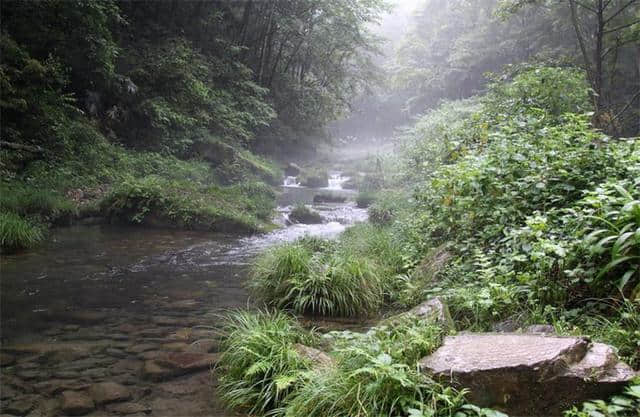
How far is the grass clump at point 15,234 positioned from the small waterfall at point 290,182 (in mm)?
13666

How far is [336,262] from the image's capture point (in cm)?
581

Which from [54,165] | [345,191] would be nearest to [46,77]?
[54,165]

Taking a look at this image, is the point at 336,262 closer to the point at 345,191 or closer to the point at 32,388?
the point at 32,388

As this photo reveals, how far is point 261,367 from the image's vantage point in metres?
3.55

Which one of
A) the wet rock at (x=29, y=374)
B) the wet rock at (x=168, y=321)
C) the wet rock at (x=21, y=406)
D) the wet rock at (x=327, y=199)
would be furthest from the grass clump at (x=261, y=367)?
the wet rock at (x=327, y=199)

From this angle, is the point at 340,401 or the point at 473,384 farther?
the point at 340,401

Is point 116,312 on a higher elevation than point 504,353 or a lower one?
lower

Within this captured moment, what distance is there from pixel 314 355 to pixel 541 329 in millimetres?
1812

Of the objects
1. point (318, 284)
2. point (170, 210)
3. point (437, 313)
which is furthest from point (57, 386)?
point (170, 210)

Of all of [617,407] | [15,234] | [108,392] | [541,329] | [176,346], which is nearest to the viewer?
[617,407]

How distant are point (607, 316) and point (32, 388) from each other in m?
4.56

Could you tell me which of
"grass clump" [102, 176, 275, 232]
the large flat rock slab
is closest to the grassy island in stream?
the large flat rock slab

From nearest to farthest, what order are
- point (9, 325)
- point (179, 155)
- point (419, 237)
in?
point (9, 325) < point (419, 237) < point (179, 155)

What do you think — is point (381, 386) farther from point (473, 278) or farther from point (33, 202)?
point (33, 202)
